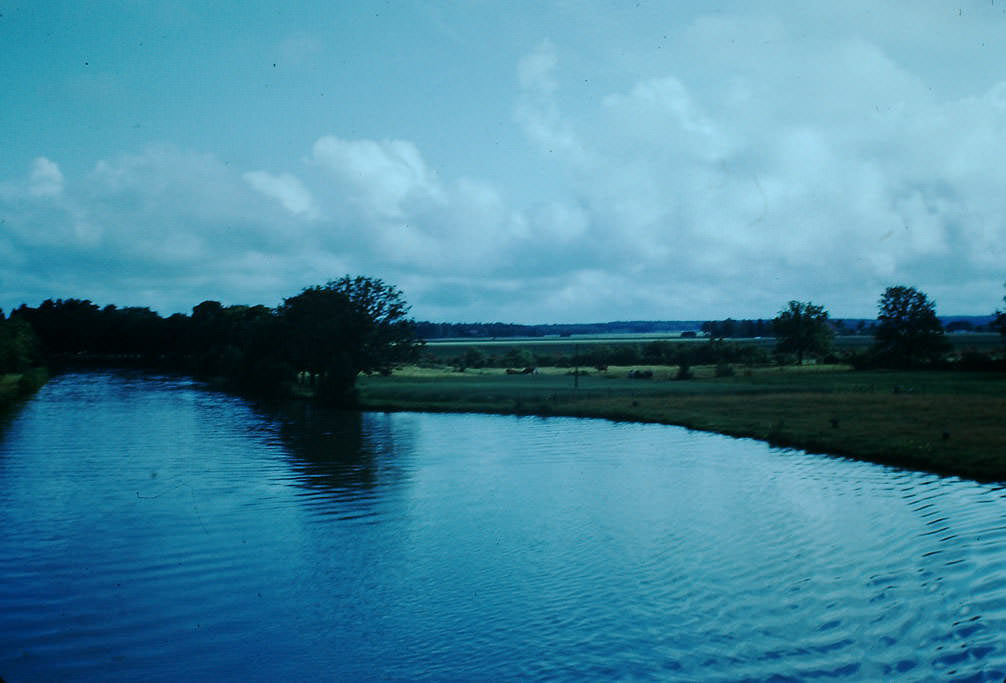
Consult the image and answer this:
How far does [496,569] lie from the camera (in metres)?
17.8

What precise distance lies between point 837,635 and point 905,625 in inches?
56.8

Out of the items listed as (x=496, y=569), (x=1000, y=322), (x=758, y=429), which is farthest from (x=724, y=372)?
(x=496, y=569)

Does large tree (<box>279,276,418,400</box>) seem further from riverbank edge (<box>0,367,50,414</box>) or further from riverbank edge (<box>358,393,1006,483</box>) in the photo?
riverbank edge (<box>0,367,50,414</box>)

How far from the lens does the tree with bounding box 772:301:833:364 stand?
395 feet

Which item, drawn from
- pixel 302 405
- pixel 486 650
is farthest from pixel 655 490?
pixel 302 405

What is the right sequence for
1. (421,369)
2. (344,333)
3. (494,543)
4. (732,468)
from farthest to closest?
(421,369) → (344,333) → (732,468) → (494,543)

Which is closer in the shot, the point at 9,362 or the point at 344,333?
the point at 344,333

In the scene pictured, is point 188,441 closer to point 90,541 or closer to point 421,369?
point 90,541

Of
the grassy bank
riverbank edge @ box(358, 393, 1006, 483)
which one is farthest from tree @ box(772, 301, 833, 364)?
riverbank edge @ box(358, 393, 1006, 483)

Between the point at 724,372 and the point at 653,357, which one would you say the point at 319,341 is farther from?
the point at 653,357

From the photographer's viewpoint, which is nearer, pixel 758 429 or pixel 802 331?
pixel 758 429

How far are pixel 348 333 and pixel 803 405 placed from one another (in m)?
39.4

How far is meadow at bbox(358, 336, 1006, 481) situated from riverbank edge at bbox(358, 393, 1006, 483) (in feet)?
0.22

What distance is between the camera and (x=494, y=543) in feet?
66.0
